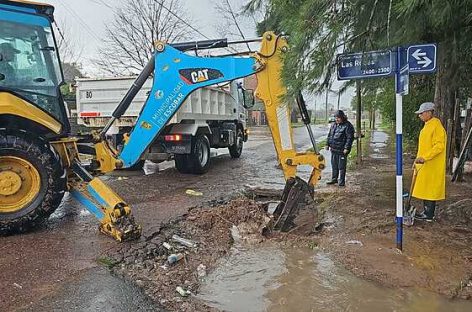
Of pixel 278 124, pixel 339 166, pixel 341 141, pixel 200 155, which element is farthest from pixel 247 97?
pixel 278 124

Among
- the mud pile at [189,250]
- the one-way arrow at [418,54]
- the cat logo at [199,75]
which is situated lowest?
the mud pile at [189,250]

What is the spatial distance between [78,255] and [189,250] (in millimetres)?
1221

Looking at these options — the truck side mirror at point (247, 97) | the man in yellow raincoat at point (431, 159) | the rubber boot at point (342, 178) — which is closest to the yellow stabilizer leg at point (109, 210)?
the man in yellow raincoat at point (431, 159)

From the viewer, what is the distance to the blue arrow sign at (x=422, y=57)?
14.2ft

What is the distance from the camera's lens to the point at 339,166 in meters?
9.20

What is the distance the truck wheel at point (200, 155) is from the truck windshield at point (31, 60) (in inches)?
179

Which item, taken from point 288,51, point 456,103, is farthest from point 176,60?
point 456,103

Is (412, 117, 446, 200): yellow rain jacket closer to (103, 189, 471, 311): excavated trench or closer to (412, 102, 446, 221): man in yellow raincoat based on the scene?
(412, 102, 446, 221): man in yellow raincoat

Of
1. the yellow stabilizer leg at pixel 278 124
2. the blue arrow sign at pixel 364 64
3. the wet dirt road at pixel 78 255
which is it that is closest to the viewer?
the wet dirt road at pixel 78 255

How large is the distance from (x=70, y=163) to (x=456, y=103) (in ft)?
27.8

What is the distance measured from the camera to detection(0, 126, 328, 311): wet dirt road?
12.2ft

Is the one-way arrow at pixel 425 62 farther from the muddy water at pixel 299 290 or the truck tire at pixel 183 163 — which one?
the truck tire at pixel 183 163

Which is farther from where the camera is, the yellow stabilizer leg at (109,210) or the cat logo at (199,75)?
the cat logo at (199,75)

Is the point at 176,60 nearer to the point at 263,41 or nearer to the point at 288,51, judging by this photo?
the point at 263,41
